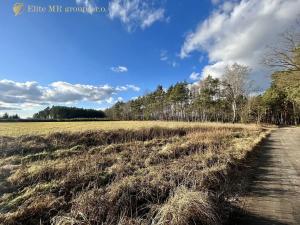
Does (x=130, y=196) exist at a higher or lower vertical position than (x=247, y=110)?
lower

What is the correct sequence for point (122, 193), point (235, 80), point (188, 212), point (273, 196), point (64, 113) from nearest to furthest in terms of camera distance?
1. point (188, 212)
2. point (122, 193)
3. point (273, 196)
4. point (235, 80)
5. point (64, 113)

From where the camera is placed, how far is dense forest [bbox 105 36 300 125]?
78.0 ft

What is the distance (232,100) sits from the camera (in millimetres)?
52312

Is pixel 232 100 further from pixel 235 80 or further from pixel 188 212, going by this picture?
pixel 188 212

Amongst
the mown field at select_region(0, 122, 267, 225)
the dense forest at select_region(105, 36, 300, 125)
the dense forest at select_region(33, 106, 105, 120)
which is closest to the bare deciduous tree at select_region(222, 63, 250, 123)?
the dense forest at select_region(105, 36, 300, 125)

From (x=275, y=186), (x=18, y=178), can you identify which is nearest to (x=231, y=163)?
(x=275, y=186)

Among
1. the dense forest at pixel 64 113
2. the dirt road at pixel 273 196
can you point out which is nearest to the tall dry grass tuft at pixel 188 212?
the dirt road at pixel 273 196

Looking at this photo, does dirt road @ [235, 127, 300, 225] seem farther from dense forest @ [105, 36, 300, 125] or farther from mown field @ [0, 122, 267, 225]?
dense forest @ [105, 36, 300, 125]

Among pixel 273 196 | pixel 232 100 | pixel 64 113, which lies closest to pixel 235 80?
pixel 232 100

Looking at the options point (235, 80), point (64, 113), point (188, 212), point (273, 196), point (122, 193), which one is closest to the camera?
point (188, 212)

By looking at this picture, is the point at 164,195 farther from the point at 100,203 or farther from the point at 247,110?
the point at 247,110

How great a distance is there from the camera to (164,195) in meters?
5.91

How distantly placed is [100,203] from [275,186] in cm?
487

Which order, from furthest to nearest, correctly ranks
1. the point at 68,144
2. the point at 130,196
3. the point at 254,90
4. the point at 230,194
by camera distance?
the point at 254,90 → the point at 68,144 → the point at 230,194 → the point at 130,196
